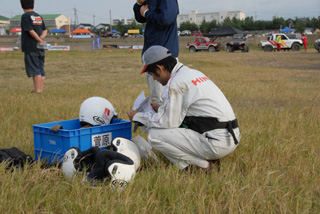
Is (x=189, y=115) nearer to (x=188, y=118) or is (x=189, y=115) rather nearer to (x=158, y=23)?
(x=188, y=118)

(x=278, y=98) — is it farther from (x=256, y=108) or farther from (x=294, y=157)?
(x=294, y=157)

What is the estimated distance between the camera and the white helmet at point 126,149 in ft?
10.3

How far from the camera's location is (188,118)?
3309 mm

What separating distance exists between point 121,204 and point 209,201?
60 cm

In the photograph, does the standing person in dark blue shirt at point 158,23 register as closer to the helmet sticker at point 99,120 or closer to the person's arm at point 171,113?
the helmet sticker at point 99,120

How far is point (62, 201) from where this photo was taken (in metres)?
2.42

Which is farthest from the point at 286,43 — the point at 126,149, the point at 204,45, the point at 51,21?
the point at 51,21

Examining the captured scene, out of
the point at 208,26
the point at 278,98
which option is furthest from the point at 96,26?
the point at 278,98

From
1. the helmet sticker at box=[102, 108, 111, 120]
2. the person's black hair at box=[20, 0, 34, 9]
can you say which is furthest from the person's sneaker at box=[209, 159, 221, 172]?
the person's black hair at box=[20, 0, 34, 9]

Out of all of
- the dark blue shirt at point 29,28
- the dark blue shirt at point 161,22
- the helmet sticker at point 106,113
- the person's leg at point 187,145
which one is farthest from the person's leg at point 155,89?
the dark blue shirt at point 29,28

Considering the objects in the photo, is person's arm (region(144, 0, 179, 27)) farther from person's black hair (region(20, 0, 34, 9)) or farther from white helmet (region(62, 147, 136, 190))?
person's black hair (region(20, 0, 34, 9))

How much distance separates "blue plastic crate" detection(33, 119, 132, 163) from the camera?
10.9 feet

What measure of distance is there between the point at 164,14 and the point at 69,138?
1.79 m

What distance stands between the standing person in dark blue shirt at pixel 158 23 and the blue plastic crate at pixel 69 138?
0.71 meters
